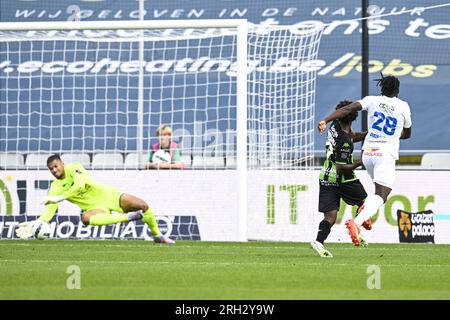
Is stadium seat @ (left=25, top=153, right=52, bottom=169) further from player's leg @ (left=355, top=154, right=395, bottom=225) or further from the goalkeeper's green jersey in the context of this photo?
player's leg @ (left=355, top=154, right=395, bottom=225)

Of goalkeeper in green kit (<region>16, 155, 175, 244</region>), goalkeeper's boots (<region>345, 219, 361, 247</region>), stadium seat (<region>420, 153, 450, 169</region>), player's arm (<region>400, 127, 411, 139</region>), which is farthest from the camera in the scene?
stadium seat (<region>420, 153, 450, 169</region>)

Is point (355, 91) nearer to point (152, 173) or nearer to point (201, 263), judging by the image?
point (152, 173)

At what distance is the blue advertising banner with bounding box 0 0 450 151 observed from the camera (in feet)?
76.9

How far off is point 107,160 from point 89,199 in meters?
3.54

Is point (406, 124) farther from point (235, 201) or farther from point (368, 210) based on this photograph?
point (235, 201)

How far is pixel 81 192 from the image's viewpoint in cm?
1563

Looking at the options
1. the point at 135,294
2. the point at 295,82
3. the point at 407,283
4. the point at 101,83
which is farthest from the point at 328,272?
the point at 101,83

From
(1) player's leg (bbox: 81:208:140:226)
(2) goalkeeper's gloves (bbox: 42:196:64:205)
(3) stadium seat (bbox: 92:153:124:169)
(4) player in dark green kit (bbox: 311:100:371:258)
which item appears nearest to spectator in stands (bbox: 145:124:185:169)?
(3) stadium seat (bbox: 92:153:124:169)

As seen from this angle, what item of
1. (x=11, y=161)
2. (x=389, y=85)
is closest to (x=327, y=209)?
(x=389, y=85)

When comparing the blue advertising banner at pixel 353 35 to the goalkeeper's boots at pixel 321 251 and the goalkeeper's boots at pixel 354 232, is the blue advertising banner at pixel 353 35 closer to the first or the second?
the goalkeeper's boots at pixel 321 251

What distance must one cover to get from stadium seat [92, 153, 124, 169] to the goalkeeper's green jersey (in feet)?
10.7

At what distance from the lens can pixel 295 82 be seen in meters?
18.1

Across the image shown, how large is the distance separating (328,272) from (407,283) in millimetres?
1125

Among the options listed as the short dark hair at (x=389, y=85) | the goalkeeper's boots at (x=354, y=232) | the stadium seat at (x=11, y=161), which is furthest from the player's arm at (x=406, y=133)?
the stadium seat at (x=11, y=161)
